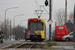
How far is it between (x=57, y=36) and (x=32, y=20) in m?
6.77

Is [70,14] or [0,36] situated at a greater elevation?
[70,14]

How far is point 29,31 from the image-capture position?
88.4 feet

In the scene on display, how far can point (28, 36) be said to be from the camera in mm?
26922

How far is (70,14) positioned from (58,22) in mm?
5543

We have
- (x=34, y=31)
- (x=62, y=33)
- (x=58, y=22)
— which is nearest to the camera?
(x=34, y=31)

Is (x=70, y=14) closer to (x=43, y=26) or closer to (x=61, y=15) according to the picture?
(x=61, y=15)

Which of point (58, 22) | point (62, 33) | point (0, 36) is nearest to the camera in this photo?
point (0, 36)

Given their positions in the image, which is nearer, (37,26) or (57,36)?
(37,26)

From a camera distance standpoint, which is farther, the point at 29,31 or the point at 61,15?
the point at 61,15

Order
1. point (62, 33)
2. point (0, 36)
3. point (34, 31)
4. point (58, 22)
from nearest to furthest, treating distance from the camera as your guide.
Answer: point (0, 36) < point (34, 31) < point (62, 33) < point (58, 22)

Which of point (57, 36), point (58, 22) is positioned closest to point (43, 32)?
point (57, 36)

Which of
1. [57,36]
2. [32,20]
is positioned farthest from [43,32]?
[57,36]

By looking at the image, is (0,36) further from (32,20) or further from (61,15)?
(61,15)

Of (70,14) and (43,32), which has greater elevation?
(70,14)
